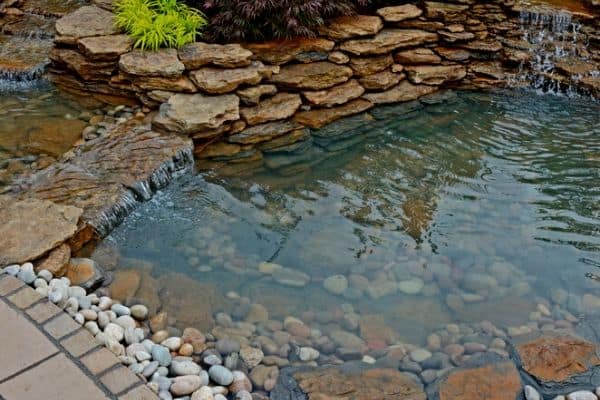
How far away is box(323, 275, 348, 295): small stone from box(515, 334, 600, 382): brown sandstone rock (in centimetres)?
110


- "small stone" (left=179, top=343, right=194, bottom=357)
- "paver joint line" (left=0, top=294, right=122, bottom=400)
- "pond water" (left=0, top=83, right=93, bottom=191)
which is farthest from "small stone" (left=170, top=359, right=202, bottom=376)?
"pond water" (left=0, top=83, right=93, bottom=191)

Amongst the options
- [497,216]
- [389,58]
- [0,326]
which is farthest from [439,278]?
[389,58]

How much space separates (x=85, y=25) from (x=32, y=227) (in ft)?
9.48

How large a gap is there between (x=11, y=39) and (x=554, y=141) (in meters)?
5.97

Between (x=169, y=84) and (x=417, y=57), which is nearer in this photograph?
(x=169, y=84)

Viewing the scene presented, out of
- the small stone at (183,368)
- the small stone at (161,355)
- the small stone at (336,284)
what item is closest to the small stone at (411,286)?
the small stone at (336,284)

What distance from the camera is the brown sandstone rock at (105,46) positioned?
218 inches

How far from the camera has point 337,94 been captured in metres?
5.91

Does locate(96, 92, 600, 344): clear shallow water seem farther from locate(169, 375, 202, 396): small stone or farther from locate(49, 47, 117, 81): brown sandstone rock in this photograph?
locate(49, 47, 117, 81): brown sandstone rock

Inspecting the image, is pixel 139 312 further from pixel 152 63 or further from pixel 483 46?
pixel 483 46

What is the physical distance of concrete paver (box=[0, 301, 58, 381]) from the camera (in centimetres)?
272

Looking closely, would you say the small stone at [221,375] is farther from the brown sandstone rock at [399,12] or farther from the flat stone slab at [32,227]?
the brown sandstone rock at [399,12]

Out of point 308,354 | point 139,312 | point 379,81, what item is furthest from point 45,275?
point 379,81

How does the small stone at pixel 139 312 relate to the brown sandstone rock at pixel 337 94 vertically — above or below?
below
